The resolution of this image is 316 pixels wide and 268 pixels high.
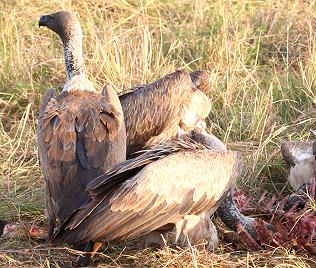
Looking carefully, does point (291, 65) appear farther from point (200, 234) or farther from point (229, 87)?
point (200, 234)

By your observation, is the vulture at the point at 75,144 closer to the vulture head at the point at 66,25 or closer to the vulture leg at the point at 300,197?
the vulture head at the point at 66,25

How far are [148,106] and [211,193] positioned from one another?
1439 mm

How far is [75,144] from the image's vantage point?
543 cm

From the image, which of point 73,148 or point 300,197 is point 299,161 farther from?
point 73,148

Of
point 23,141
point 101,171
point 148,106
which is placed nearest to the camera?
point 101,171

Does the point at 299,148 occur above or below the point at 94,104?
below

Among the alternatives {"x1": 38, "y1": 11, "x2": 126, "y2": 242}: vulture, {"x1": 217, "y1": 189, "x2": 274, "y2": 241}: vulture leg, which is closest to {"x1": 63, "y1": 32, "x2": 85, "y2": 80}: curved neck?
{"x1": 38, "y1": 11, "x2": 126, "y2": 242}: vulture

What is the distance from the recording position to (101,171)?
17.3 feet

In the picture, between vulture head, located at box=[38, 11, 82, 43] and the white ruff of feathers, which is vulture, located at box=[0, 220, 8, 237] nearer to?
the white ruff of feathers

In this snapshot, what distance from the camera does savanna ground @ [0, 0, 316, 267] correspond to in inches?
218

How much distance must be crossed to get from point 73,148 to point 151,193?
629 mm

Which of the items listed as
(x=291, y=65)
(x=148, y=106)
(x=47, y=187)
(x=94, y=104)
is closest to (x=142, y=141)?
(x=148, y=106)

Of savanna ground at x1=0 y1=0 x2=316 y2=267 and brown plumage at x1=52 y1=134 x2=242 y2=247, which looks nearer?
brown plumage at x1=52 y1=134 x2=242 y2=247

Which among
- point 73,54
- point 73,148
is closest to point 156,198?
point 73,148
